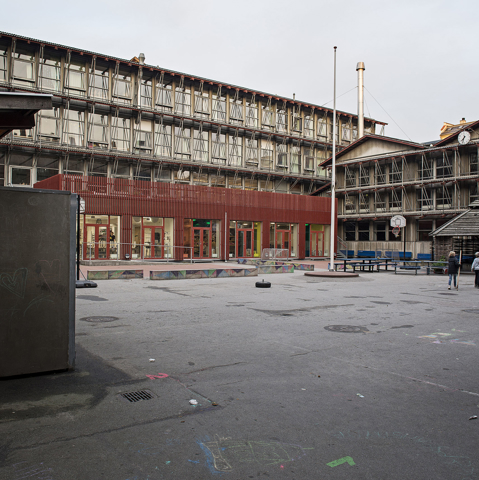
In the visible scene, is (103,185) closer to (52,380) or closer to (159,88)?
(159,88)

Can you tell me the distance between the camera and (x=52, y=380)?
5.32 m

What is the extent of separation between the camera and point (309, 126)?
52.9 metres

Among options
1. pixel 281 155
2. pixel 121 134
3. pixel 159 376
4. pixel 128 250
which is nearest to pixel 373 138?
pixel 281 155

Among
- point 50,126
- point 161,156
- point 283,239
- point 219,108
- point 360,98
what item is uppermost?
point 360,98

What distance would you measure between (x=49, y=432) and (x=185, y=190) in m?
33.0

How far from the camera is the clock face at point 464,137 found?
124 feet

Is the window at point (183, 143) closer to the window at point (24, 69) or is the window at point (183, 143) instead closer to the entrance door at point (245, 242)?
the entrance door at point (245, 242)

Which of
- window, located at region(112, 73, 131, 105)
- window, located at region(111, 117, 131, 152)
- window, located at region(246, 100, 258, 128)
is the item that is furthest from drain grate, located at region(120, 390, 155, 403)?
window, located at region(246, 100, 258, 128)

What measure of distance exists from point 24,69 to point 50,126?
4830mm

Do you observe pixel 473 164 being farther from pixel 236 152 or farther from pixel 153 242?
pixel 153 242

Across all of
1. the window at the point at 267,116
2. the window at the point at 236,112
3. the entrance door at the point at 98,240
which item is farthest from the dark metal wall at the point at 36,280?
the window at the point at 267,116

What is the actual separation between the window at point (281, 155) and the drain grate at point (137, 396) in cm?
4662

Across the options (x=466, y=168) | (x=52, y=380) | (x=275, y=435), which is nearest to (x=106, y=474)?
(x=275, y=435)

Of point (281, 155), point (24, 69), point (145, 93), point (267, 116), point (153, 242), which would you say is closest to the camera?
point (153, 242)
